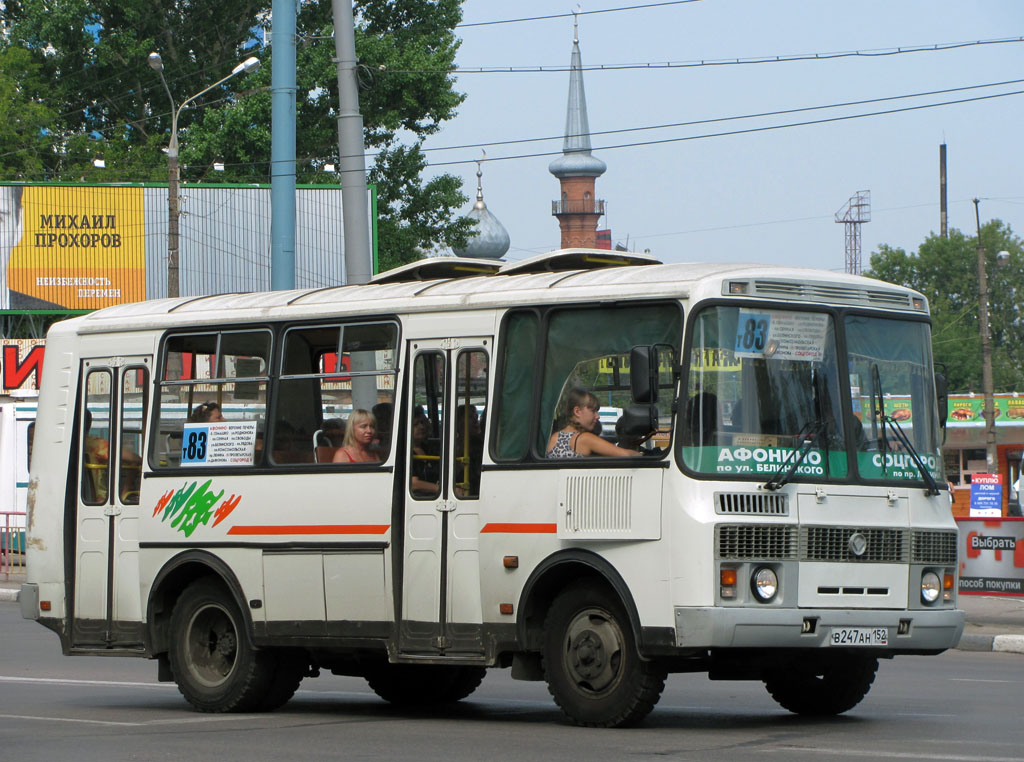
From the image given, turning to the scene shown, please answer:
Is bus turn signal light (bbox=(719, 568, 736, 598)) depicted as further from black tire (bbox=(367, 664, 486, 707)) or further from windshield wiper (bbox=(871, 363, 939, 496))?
black tire (bbox=(367, 664, 486, 707))

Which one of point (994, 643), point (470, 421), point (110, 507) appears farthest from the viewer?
point (994, 643)

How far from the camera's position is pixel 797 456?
10406 mm

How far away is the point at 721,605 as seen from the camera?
10055 mm

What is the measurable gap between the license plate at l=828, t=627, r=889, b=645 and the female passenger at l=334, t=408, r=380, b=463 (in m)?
3.12

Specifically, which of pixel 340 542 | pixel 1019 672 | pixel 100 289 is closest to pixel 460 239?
pixel 100 289

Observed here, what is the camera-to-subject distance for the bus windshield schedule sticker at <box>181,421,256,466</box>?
12.5m

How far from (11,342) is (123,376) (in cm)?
3981

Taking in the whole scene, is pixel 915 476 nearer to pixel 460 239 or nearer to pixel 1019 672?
pixel 1019 672

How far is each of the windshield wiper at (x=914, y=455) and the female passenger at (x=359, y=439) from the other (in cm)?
320

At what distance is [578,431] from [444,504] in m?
1.08

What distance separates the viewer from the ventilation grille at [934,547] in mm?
10836

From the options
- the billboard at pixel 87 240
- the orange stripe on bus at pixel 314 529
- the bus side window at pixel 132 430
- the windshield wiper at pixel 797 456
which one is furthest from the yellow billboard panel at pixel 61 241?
the windshield wiper at pixel 797 456

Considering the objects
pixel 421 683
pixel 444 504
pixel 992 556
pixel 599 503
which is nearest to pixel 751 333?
pixel 599 503

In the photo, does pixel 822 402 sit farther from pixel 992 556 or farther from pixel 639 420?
pixel 992 556
